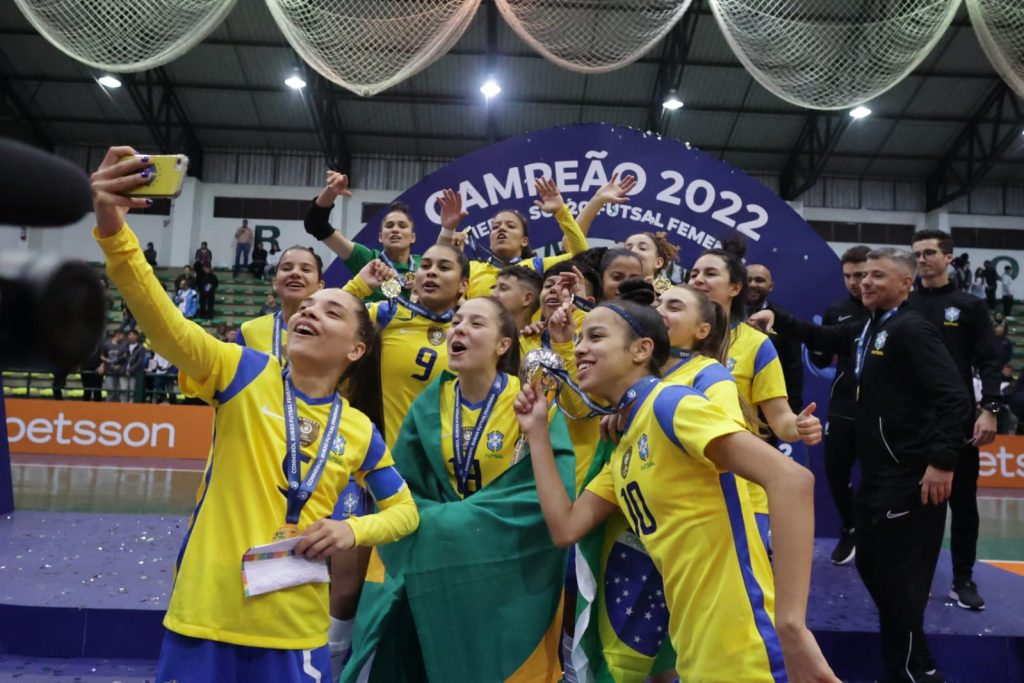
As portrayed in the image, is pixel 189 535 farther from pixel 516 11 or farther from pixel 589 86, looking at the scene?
pixel 589 86

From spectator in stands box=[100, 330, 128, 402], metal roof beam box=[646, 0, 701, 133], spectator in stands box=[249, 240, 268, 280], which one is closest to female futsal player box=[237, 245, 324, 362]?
spectator in stands box=[100, 330, 128, 402]

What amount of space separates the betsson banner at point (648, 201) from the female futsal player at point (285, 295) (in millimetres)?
2017

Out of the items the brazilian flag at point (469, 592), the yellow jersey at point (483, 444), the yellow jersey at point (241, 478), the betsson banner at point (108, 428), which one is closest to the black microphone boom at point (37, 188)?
the yellow jersey at point (241, 478)

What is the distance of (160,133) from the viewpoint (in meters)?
19.8

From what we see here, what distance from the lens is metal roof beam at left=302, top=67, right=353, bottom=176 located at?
1908 cm

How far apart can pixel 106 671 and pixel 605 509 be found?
2.64 m

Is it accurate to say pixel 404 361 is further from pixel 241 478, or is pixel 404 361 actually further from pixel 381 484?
pixel 241 478

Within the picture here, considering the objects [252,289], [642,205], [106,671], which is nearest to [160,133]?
[252,289]

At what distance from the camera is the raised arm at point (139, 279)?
157 centimetres

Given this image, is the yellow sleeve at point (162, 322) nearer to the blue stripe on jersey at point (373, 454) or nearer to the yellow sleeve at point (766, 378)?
the blue stripe on jersey at point (373, 454)

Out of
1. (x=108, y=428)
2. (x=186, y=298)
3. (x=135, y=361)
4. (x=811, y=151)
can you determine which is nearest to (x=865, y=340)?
(x=108, y=428)

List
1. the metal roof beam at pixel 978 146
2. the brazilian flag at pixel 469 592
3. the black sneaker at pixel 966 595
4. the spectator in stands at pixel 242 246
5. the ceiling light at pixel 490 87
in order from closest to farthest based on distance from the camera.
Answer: the brazilian flag at pixel 469 592, the black sneaker at pixel 966 595, the ceiling light at pixel 490 87, the metal roof beam at pixel 978 146, the spectator in stands at pixel 242 246

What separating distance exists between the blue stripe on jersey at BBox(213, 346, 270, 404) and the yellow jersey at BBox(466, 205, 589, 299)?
225cm

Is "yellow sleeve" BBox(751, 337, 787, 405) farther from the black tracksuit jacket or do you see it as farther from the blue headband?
the blue headband
